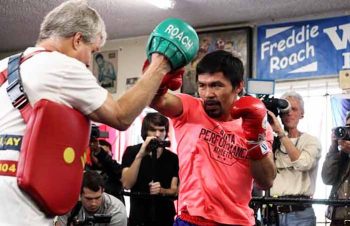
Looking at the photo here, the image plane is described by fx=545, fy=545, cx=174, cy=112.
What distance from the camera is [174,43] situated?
1903mm

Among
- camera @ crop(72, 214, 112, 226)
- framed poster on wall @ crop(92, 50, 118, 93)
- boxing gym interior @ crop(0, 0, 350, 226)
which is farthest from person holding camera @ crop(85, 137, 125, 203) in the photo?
framed poster on wall @ crop(92, 50, 118, 93)

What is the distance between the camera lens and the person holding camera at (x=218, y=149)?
85.7 inches

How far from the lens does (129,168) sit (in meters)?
3.69

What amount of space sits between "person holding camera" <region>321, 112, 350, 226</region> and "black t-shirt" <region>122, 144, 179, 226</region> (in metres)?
1.03

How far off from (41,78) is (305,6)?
4590 mm

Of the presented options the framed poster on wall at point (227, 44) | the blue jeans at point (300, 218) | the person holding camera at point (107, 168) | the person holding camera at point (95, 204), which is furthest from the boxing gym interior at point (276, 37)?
the person holding camera at point (95, 204)

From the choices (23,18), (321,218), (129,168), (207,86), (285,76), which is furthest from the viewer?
(23,18)

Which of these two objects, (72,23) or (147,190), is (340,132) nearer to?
(147,190)

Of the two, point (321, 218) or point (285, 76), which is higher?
point (285, 76)

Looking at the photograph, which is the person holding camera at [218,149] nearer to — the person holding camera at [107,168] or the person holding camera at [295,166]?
the person holding camera at [295,166]

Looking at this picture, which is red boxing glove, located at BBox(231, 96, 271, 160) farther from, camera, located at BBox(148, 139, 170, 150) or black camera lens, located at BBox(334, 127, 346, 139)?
camera, located at BBox(148, 139, 170, 150)

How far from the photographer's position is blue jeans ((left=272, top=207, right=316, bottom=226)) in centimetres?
357

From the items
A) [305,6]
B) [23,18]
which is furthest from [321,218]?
[23,18]

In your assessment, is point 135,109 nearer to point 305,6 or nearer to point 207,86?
point 207,86
